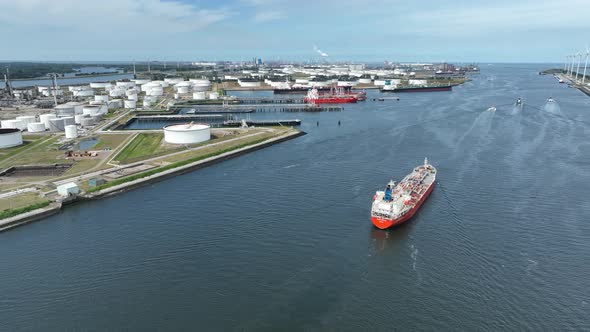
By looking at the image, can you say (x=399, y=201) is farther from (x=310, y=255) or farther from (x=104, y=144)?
(x=104, y=144)

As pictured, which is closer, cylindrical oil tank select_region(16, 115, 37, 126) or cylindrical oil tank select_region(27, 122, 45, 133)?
→ cylindrical oil tank select_region(27, 122, 45, 133)

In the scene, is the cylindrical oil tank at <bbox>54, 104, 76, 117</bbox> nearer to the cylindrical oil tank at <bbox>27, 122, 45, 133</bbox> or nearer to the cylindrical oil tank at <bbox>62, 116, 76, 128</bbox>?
the cylindrical oil tank at <bbox>62, 116, 76, 128</bbox>

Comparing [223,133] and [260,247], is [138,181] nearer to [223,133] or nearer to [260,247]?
[260,247]

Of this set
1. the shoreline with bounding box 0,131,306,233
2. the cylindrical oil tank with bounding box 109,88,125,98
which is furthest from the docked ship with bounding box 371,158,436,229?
the cylindrical oil tank with bounding box 109,88,125,98

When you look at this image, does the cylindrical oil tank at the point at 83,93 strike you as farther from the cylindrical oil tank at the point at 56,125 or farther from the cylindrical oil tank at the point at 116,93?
the cylindrical oil tank at the point at 56,125

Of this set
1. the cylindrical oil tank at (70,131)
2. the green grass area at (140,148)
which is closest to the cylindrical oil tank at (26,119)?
the cylindrical oil tank at (70,131)

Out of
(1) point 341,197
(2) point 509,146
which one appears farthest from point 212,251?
(2) point 509,146
